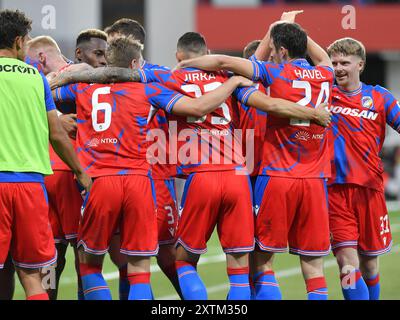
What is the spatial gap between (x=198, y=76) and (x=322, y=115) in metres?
1.18

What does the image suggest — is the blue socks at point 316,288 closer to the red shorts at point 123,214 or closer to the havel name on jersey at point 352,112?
the red shorts at point 123,214

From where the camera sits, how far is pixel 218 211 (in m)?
7.89

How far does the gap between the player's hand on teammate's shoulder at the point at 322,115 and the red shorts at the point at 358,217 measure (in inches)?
42.8

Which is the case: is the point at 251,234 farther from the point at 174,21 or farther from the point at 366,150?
the point at 174,21

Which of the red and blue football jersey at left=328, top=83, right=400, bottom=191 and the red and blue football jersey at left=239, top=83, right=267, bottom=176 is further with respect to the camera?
the red and blue football jersey at left=328, top=83, right=400, bottom=191

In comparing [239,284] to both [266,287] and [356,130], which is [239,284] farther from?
[356,130]

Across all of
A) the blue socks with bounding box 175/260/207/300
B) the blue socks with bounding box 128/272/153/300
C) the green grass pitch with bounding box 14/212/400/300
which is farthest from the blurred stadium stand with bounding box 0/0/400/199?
the blue socks with bounding box 128/272/153/300

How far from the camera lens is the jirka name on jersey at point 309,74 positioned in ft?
26.0

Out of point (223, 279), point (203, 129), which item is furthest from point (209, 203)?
point (223, 279)

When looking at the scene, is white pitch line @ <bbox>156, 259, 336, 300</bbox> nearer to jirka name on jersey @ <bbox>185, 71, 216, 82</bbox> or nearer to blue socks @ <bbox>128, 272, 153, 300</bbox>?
blue socks @ <bbox>128, 272, 153, 300</bbox>

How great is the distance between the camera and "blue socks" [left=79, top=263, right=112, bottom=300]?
25.7ft

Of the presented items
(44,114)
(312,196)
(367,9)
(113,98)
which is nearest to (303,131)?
(312,196)

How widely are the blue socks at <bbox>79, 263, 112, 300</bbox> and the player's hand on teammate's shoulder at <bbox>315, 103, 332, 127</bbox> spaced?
7.89ft

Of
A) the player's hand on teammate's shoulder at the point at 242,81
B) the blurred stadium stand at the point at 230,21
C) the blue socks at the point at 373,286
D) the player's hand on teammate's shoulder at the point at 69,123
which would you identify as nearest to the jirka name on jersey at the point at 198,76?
the player's hand on teammate's shoulder at the point at 242,81
